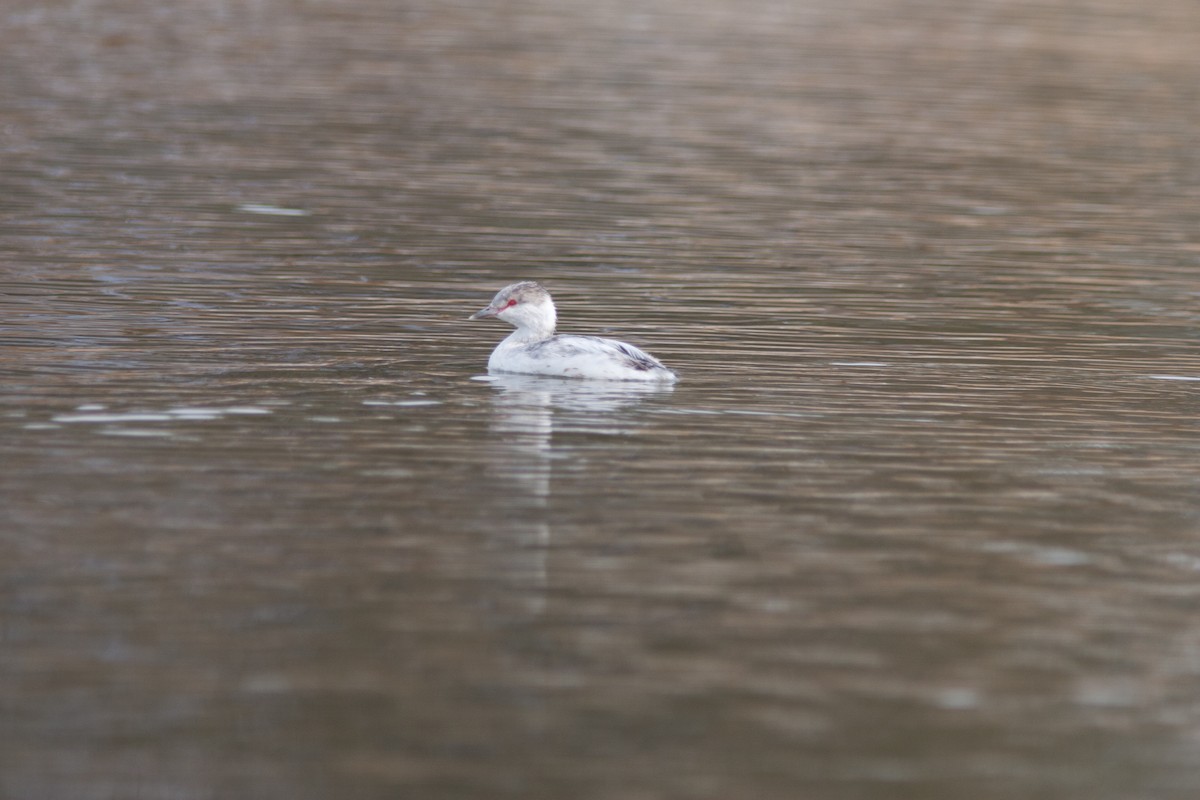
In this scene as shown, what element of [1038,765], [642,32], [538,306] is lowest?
[1038,765]

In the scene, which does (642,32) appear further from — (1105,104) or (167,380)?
(167,380)

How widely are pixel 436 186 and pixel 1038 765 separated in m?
17.9

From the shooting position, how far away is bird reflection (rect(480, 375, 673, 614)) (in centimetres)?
974

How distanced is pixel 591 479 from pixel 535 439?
42.2 inches

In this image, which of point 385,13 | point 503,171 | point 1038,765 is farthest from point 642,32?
point 1038,765

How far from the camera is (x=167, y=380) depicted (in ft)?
44.5

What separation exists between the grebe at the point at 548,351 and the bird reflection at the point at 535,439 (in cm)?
8

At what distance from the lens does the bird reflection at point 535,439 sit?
9742 millimetres

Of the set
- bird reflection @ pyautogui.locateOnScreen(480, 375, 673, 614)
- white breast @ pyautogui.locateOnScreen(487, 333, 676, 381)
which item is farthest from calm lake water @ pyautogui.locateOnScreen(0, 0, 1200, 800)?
white breast @ pyautogui.locateOnScreen(487, 333, 676, 381)

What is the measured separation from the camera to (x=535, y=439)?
40.5 feet

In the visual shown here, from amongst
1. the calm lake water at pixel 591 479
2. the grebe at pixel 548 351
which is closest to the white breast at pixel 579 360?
the grebe at pixel 548 351

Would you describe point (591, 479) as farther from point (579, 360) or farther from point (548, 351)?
point (548, 351)

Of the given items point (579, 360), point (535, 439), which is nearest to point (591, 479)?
point (535, 439)

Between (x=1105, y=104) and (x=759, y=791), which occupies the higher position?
(x=1105, y=104)
